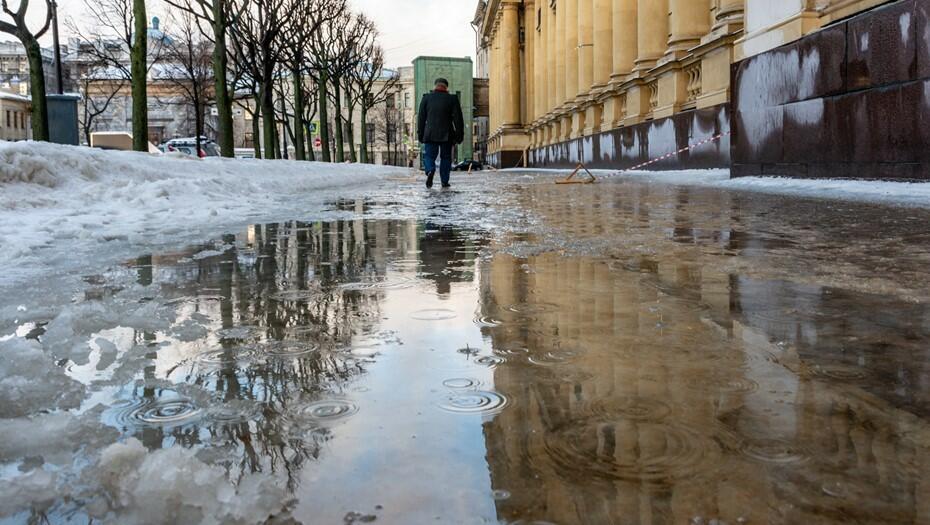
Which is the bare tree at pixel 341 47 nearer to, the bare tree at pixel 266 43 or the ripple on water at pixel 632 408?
the bare tree at pixel 266 43

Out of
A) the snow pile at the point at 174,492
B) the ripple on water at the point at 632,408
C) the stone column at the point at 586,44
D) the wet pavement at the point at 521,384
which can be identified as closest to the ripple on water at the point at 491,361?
the wet pavement at the point at 521,384

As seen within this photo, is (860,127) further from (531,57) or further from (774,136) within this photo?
(531,57)

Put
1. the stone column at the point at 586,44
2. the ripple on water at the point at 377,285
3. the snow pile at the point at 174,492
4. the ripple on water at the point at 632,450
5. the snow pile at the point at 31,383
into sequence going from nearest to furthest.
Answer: the snow pile at the point at 174,492
the ripple on water at the point at 632,450
the snow pile at the point at 31,383
the ripple on water at the point at 377,285
the stone column at the point at 586,44

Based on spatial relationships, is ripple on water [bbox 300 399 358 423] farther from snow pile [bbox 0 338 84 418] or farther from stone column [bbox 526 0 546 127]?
stone column [bbox 526 0 546 127]

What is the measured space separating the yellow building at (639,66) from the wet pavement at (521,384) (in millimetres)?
8438

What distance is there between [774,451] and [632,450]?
0.26m

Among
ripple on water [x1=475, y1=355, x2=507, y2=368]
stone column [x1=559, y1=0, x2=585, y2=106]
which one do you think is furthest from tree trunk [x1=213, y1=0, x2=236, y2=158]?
ripple on water [x1=475, y1=355, x2=507, y2=368]

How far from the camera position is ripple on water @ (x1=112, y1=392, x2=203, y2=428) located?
1.69 m

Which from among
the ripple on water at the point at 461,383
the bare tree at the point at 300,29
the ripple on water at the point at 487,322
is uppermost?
the bare tree at the point at 300,29

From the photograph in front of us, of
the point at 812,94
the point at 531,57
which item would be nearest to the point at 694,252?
the point at 812,94

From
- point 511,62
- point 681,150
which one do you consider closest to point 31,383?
point 681,150

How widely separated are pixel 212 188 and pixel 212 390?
847cm

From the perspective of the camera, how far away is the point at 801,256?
4.10 metres

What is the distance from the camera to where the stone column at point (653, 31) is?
69.3 ft
